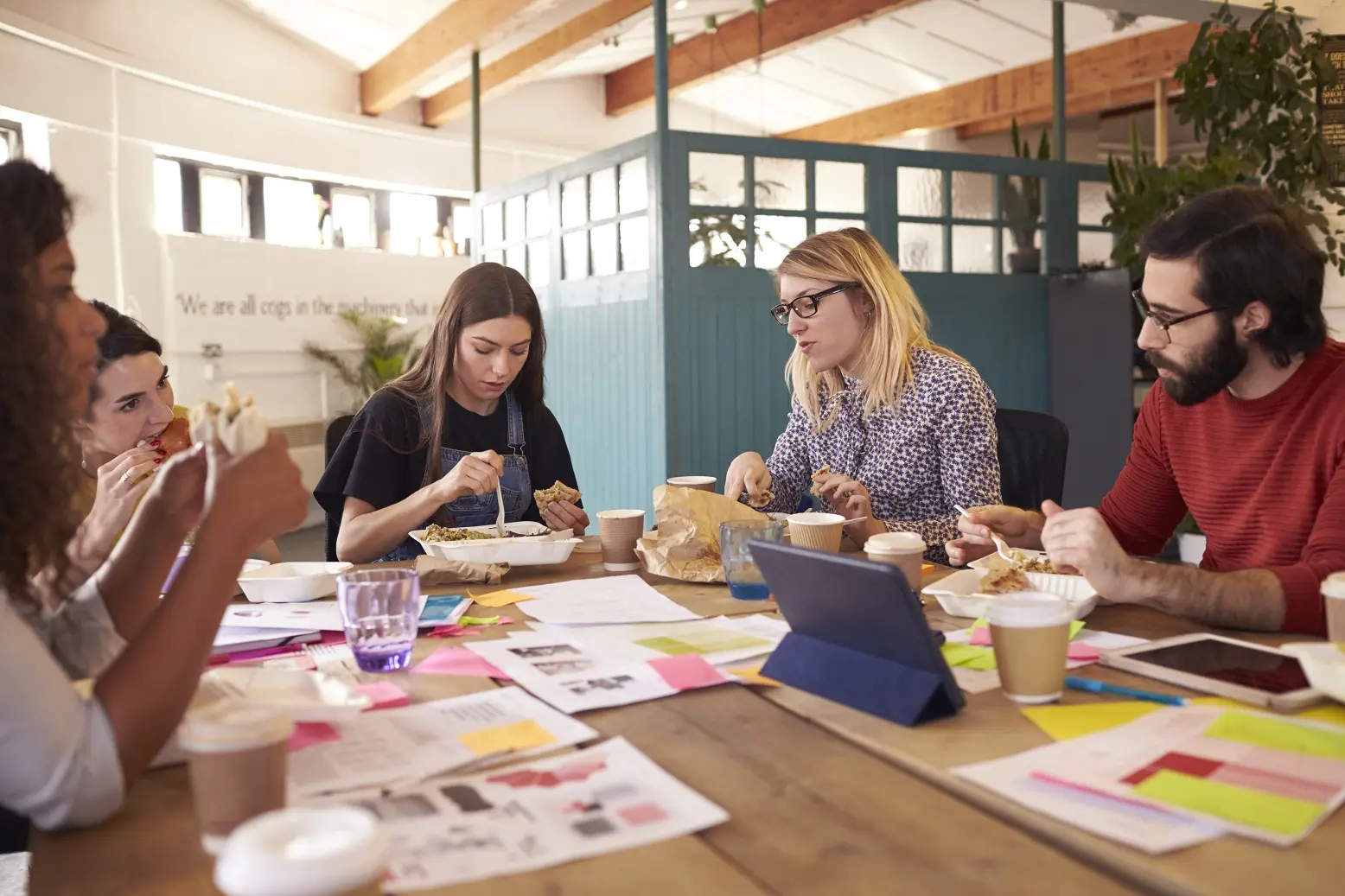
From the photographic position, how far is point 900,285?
2.97m

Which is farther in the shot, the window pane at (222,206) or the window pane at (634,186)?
the window pane at (222,206)

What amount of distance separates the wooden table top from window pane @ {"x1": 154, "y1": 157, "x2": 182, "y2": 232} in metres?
7.61

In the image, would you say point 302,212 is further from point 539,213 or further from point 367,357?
point 539,213

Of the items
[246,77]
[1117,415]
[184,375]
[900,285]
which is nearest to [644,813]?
[900,285]

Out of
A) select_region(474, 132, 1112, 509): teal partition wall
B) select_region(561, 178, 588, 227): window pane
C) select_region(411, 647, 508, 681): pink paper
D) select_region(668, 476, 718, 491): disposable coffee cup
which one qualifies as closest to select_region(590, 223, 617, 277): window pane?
select_region(474, 132, 1112, 509): teal partition wall

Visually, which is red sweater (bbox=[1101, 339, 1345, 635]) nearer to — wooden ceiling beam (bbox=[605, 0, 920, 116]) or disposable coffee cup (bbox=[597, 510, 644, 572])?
disposable coffee cup (bbox=[597, 510, 644, 572])

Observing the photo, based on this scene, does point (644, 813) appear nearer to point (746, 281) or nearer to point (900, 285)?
point (900, 285)

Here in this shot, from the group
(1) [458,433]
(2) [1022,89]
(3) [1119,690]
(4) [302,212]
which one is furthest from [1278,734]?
(4) [302,212]

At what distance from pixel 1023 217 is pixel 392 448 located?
13.5 feet

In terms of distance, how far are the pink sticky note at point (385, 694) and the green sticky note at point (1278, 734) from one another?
89 cm

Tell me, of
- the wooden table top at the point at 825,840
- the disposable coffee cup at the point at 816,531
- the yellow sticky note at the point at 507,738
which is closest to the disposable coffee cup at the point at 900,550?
the disposable coffee cup at the point at 816,531

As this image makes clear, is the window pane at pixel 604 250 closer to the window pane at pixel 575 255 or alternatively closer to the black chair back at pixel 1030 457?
the window pane at pixel 575 255

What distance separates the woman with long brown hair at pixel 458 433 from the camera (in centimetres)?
251

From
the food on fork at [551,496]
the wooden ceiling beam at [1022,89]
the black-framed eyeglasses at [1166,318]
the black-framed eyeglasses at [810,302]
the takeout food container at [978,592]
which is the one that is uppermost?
the wooden ceiling beam at [1022,89]
